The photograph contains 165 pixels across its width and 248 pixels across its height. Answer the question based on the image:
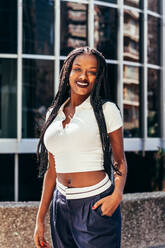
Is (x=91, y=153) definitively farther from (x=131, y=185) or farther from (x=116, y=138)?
(x=131, y=185)

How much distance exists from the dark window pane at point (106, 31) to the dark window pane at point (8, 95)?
187 cm

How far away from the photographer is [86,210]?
2.45 meters

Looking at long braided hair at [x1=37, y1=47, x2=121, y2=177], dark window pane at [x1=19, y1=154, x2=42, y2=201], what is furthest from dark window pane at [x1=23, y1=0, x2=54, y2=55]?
long braided hair at [x1=37, y1=47, x2=121, y2=177]

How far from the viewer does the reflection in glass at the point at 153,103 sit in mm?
10801

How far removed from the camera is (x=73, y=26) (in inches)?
381

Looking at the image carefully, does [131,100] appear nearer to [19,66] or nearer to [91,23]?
[91,23]

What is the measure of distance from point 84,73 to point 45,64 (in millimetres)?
7079

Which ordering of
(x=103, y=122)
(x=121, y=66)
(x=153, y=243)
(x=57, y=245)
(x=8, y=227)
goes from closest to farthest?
(x=103, y=122), (x=57, y=245), (x=8, y=227), (x=153, y=243), (x=121, y=66)

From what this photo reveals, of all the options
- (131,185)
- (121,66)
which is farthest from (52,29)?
(131,185)

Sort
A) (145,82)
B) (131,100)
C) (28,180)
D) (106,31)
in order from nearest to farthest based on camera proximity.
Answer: (28,180) < (106,31) < (131,100) < (145,82)

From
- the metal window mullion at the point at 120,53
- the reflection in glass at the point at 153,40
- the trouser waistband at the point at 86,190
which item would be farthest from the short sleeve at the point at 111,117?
the reflection in glass at the point at 153,40

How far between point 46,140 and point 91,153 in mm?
265

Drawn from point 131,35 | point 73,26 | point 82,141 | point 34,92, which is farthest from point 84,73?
point 131,35

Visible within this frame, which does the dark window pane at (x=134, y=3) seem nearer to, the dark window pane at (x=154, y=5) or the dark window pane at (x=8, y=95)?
the dark window pane at (x=154, y=5)
